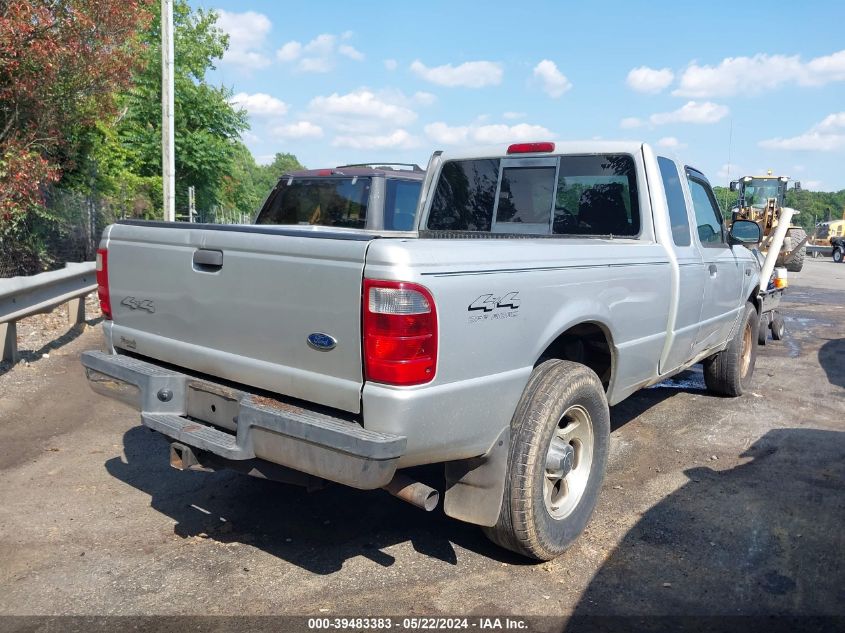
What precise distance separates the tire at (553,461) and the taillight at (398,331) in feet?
2.59

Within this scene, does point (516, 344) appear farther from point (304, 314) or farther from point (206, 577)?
point (206, 577)

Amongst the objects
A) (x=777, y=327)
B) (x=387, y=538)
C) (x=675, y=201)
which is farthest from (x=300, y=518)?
(x=777, y=327)

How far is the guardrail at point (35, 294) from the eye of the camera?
6.43 metres

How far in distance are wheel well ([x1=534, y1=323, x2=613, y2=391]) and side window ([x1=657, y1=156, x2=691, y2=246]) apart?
39.7 inches

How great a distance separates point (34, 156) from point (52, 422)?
529 cm

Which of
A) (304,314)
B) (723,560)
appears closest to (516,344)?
(304,314)

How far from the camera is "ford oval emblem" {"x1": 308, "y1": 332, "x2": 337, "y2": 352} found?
9.25ft

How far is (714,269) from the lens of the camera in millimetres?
5273

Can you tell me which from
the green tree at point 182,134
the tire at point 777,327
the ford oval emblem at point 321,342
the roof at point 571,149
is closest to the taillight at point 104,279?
the ford oval emblem at point 321,342

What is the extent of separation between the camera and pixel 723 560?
3607mm

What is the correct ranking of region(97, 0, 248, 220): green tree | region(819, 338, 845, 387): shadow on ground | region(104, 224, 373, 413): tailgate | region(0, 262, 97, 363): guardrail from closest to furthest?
region(104, 224, 373, 413): tailgate, region(0, 262, 97, 363): guardrail, region(819, 338, 845, 387): shadow on ground, region(97, 0, 248, 220): green tree

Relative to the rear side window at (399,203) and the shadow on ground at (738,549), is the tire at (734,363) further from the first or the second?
the rear side window at (399,203)

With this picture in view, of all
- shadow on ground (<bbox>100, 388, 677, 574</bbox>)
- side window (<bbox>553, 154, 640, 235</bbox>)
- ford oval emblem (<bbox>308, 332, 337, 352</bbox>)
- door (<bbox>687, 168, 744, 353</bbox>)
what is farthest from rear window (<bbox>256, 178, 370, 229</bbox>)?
ford oval emblem (<bbox>308, 332, 337, 352</bbox>)

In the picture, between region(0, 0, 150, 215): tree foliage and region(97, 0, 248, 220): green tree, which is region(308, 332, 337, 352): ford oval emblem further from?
region(97, 0, 248, 220): green tree
